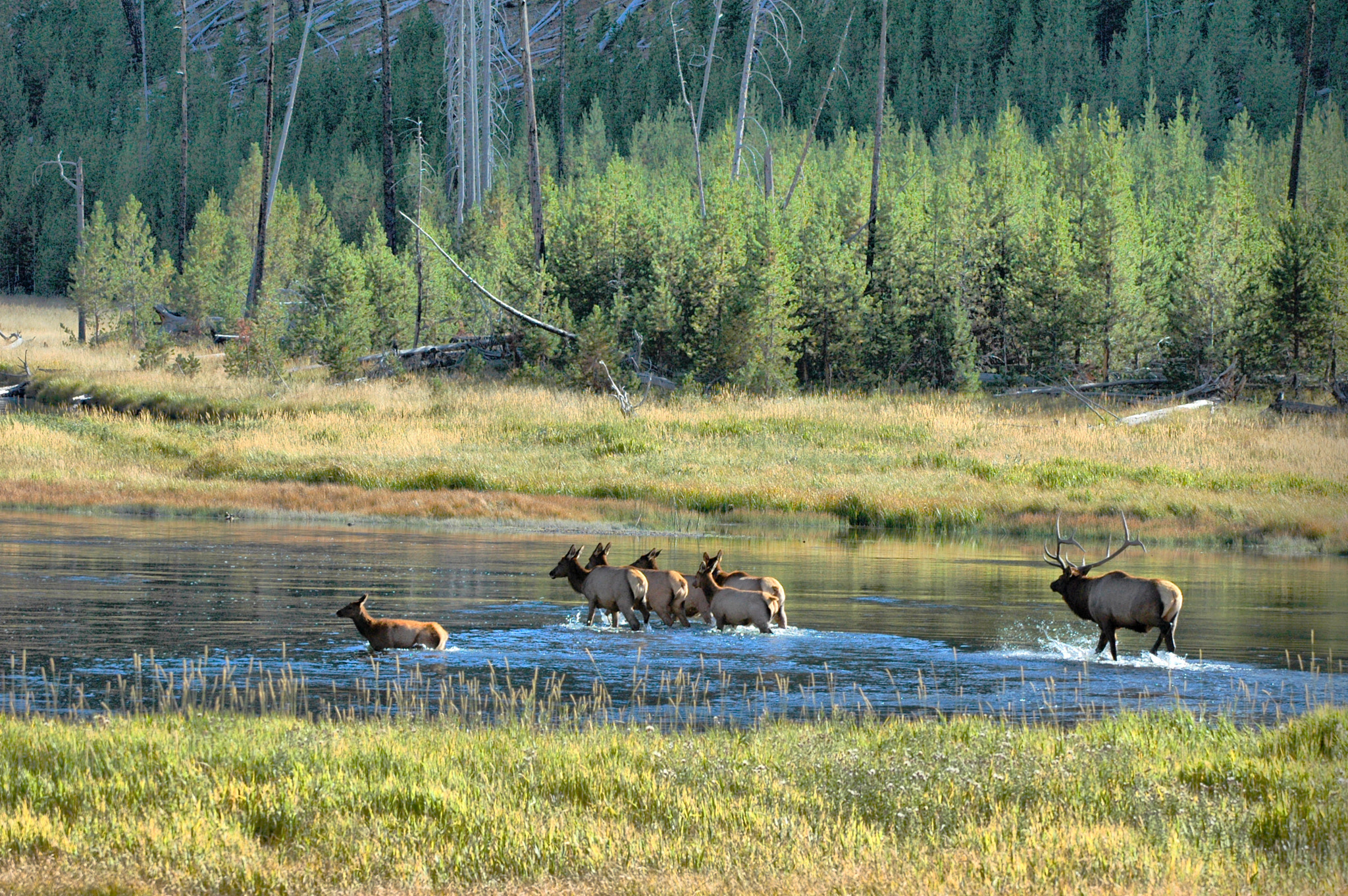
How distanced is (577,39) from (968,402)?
374 feet

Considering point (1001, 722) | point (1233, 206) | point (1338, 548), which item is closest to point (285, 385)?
point (1338, 548)

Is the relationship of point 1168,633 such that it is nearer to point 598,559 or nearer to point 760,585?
point 760,585

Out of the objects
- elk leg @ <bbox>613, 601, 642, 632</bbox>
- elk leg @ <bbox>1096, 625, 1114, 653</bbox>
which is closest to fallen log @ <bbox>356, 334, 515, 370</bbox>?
elk leg @ <bbox>613, 601, 642, 632</bbox>

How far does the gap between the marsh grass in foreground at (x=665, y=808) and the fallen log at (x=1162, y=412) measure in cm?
3246

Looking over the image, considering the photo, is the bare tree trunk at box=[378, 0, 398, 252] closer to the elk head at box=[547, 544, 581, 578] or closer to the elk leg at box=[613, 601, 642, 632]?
the elk head at box=[547, 544, 581, 578]

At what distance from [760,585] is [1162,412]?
29.7 meters

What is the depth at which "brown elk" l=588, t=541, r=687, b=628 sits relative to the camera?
60.8 feet

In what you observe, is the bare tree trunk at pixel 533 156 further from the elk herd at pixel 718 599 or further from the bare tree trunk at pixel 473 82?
the elk herd at pixel 718 599

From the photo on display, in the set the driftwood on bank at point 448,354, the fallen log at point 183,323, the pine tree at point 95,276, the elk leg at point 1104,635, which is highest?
the pine tree at point 95,276

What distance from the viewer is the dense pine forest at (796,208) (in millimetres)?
51031

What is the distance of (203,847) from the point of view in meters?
7.93

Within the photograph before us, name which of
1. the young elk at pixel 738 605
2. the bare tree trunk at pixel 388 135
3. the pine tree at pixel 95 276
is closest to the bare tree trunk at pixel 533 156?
the bare tree trunk at pixel 388 135

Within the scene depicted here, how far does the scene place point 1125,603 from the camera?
16.6 meters

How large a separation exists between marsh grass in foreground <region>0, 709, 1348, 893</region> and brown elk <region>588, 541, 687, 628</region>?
6809 mm
